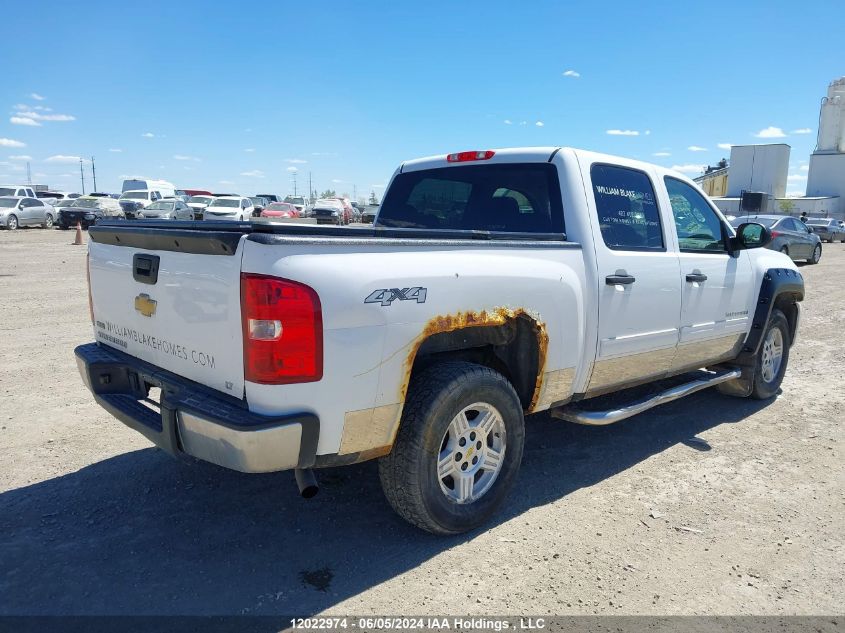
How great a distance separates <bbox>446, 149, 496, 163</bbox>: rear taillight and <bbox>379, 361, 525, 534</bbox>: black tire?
1707mm

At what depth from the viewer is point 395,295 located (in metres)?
2.73

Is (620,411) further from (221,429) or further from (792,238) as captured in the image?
(792,238)

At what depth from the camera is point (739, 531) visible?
346cm

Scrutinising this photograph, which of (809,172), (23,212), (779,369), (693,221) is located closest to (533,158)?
(693,221)

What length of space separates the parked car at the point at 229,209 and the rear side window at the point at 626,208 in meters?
24.8

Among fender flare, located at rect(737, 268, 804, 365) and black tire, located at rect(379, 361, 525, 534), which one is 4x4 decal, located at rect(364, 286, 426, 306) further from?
fender flare, located at rect(737, 268, 804, 365)

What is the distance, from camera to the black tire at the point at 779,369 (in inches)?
222

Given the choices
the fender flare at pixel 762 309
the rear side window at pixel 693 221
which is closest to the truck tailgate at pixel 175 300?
the rear side window at pixel 693 221

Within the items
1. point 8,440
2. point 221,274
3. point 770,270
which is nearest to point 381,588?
point 221,274

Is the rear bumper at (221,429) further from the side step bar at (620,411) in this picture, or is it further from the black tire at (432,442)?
the side step bar at (620,411)

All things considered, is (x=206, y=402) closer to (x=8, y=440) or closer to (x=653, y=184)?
(x=8, y=440)

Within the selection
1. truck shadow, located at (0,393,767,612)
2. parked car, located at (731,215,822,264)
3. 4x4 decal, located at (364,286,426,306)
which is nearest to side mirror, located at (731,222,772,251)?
truck shadow, located at (0,393,767,612)

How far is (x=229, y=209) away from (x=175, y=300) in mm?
26697

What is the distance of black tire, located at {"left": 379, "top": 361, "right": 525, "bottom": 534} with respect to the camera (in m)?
2.97
